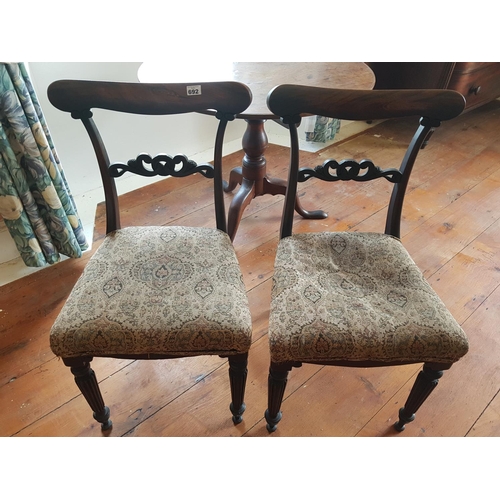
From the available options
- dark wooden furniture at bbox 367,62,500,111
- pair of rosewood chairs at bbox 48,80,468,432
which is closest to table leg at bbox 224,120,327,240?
pair of rosewood chairs at bbox 48,80,468,432

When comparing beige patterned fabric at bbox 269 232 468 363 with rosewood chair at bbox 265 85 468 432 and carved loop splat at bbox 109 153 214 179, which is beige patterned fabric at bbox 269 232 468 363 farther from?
carved loop splat at bbox 109 153 214 179

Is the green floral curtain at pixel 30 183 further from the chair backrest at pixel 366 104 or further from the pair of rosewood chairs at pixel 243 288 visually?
the chair backrest at pixel 366 104

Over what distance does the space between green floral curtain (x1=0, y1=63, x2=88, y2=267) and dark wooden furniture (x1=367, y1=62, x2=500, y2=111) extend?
7.13 feet

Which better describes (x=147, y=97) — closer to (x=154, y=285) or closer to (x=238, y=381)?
(x=154, y=285)

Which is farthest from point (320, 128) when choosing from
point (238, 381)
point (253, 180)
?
point (238, 381)

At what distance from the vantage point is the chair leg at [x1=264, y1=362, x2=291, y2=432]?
2.99 ft

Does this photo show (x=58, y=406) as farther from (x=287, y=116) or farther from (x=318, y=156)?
(x=318, y=156)

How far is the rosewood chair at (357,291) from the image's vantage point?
83 cm

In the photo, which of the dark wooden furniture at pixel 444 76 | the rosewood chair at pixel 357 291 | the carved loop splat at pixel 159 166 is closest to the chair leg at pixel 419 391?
the rosewood chair at pixel 357 291

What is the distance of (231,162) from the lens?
244 cm

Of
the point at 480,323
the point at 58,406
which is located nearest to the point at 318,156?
the point at 480,323

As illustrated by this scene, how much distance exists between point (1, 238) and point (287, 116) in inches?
54.7

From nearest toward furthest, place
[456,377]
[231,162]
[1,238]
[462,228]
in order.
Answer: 1. [456,377]
2. [1,238]
3. [462,228]
4. [231,162]

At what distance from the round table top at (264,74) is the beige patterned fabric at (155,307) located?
61 cm
